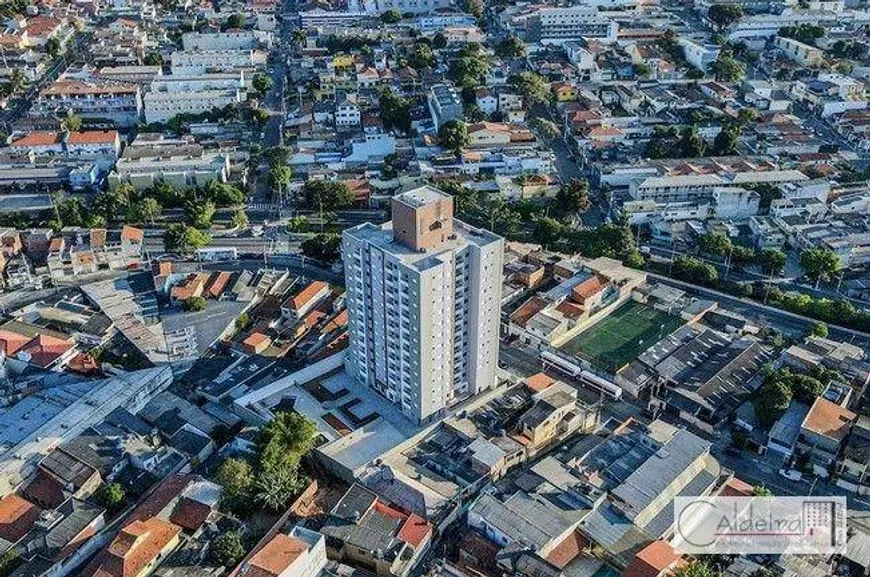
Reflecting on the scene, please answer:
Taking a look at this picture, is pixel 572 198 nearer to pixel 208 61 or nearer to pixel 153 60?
pixel 208 61

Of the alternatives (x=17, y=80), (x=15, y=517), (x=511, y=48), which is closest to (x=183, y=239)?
(x=15, y=517)

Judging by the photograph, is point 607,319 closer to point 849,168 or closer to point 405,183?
point 405,183

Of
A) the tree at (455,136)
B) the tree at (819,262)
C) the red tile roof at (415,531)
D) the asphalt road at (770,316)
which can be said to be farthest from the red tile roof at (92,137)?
the tree at (819,262)

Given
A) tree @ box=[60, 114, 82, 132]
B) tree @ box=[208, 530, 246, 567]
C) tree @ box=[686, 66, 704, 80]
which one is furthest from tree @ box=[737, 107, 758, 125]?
tree @ box=[60, 114, 82, 132]

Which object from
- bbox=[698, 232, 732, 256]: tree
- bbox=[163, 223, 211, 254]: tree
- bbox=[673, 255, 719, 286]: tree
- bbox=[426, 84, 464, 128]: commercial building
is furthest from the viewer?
bbox=[426, 84, 464, 128]: commercial building

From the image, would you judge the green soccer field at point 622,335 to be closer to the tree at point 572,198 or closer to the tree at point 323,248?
the tree at point 572,198

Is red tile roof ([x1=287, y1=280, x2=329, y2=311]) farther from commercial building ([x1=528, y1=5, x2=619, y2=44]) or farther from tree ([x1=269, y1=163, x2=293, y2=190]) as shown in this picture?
commercial building ([x1=528, y1=5, x2=619, y2=44])

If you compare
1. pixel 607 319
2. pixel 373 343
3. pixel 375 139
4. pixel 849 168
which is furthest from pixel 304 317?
pixel 849 168
